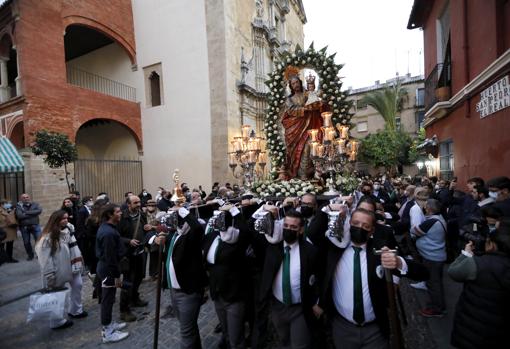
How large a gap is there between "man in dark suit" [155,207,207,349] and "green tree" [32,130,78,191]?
9190mm

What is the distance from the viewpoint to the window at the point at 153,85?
56.1 feet

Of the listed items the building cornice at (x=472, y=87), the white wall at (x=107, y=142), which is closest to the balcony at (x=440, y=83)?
the building cornice at (x=472, y=87)

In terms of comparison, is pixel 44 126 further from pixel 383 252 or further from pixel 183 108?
pixel 383 252

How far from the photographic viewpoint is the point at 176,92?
16.6m

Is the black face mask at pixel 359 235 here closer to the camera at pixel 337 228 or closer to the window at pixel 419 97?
the camera at pixel 337 228

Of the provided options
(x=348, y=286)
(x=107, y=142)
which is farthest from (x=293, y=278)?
(x=107, y=142)

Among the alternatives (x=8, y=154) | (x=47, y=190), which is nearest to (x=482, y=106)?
(x=8, y=154)

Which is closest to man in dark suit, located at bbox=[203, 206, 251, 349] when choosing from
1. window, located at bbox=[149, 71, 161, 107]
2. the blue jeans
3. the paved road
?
the paved road

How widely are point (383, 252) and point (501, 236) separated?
1115 mm

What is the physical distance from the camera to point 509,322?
256 cm

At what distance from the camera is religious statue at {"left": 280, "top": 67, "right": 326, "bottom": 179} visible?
744cm

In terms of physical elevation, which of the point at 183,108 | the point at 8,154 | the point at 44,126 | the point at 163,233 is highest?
the point at 183,108

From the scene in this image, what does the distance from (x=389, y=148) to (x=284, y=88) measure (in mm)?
24214

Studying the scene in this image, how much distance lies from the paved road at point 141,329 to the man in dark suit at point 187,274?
75 centimetres
